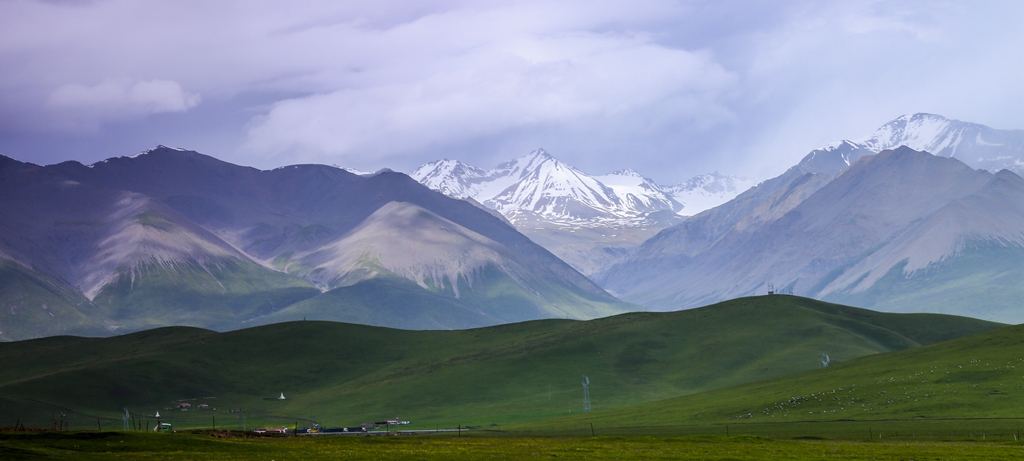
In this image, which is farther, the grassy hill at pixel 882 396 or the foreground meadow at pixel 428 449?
the grassy hill at pixel 882 396

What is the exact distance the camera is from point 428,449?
93.2m

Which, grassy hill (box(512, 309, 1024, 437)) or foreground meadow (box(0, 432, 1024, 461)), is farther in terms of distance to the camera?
grassy hill (box(512, 309, 1024, 437))

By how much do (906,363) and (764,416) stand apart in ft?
138

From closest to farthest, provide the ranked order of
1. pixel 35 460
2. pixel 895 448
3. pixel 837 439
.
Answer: pixel 35 460
pixel 895 448
pixel 837 439

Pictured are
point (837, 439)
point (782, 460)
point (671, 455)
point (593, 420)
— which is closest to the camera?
point (782, 460)

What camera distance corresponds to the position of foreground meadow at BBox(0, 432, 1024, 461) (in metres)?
79.1

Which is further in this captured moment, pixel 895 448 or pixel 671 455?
pixel 895 448

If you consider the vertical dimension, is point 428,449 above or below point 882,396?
below

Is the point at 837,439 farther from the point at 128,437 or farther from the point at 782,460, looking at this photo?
the point at 128,437

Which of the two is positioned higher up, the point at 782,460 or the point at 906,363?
the point at 906,363

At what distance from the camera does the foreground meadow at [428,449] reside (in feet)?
259

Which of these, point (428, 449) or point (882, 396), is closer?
point (428, 449)

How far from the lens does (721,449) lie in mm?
93125

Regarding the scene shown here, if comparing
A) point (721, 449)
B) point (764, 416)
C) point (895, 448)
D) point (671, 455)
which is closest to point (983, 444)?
point (895, 448)
